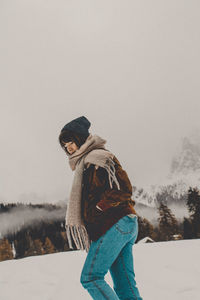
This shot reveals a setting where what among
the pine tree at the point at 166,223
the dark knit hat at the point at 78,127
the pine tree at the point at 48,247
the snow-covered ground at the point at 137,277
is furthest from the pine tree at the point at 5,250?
the dark knit hat at the point at 78,127

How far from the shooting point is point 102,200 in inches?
50.1

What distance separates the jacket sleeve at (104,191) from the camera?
4.17 feet

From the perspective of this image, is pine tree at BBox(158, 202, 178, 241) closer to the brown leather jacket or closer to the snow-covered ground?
the snow-covered ground

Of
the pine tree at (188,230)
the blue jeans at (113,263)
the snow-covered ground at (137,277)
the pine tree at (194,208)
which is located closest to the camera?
the blue jeans at (113,263)

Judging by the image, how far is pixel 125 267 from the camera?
4.42ft

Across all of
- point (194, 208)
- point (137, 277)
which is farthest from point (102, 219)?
point (194, 208)

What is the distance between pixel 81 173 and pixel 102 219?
0.28 meters

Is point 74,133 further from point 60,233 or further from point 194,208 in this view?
point 60,233

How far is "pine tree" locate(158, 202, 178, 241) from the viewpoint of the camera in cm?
1513

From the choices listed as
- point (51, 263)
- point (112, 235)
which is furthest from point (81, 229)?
point (51, 263)

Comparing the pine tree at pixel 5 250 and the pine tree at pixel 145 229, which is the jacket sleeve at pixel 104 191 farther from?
the pine tree at pixel 5 250

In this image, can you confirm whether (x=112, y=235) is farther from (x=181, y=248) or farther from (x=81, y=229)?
(x=181, y=248)

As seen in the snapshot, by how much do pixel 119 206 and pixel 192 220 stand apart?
1586 centimetres

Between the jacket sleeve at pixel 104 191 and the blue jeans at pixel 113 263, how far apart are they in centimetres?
10
